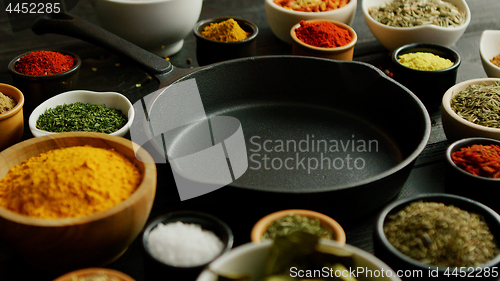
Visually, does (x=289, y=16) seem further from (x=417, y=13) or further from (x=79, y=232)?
(x=79, y=232)

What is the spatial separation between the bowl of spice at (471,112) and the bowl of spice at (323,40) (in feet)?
1.12

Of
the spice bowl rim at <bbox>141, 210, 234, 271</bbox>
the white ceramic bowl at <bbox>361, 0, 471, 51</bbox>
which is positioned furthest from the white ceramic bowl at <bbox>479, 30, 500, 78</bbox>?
the spice bowl rim at <bbox>141, 210, 234, 271</bbox>

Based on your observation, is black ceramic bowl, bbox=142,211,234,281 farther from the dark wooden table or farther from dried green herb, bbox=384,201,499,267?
dried green herb, bbox=384,201,499,267

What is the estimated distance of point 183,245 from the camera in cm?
67

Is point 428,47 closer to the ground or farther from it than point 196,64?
farther from it

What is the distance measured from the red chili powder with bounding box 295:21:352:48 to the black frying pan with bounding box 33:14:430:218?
147 millimetres

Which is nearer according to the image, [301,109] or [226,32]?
[301,109]

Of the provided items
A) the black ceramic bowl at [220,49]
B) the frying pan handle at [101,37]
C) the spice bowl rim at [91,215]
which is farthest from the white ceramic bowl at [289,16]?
the spice bowl rim at [91,215]

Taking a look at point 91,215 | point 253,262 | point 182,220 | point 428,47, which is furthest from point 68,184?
point 428,47

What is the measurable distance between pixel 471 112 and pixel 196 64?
2.88 feet

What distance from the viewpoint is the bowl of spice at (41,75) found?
1.18 meters

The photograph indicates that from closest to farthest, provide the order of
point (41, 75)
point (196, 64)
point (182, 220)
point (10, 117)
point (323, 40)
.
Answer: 1. point (182, 220)
2. point (10, 117)
3. point (41, 75)
4. point (323, 40)
5. point (196, 64)

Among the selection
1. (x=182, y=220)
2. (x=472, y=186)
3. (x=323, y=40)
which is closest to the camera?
(x=182, y=220)

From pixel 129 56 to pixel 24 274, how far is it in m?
0.61
